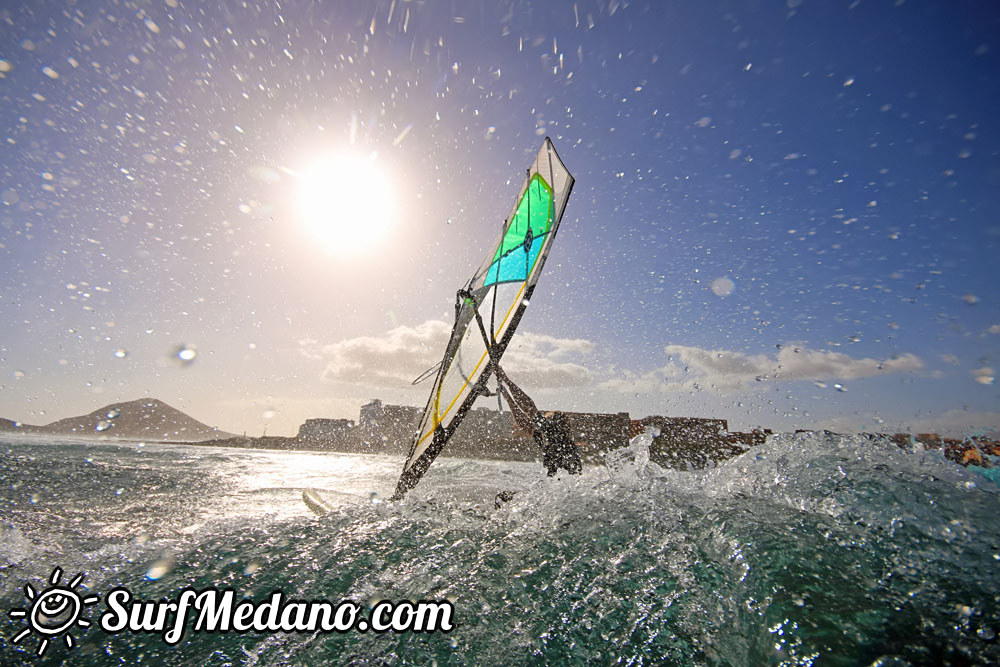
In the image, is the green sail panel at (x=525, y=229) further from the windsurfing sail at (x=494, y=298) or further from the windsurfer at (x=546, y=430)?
the windsurfer at (x=546, y=430)

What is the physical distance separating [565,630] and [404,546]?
4.49 feet

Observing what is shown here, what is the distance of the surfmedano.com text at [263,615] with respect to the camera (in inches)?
75.4

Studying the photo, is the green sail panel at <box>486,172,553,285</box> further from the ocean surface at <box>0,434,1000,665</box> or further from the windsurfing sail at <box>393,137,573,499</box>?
the ocean surface at <box>0,434,1000,665</box>

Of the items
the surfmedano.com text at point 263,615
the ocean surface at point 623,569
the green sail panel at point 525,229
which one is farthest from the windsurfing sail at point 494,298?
the surfmedano.com text at point 263,615

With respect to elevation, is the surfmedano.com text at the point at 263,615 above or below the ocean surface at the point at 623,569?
below

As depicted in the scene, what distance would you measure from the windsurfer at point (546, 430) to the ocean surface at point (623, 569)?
123 centimetres

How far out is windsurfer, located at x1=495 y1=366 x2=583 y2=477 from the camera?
4906 millimetres

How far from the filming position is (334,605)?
81.2 inches

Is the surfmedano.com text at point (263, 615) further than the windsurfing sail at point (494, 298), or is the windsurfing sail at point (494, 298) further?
the windsurfing sail at point (494, 298)

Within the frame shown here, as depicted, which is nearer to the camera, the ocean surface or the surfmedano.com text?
Answer: the ocean surface

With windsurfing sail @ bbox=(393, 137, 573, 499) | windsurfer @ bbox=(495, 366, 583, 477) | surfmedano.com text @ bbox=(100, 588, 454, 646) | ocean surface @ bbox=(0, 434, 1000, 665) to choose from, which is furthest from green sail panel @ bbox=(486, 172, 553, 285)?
surfmedano.com text @ bbox=(100, 588, 454, 646)

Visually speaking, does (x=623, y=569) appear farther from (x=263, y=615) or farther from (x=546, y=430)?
(x=546, y=430)

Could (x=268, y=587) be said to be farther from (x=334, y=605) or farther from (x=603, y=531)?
(x=603, y=531)

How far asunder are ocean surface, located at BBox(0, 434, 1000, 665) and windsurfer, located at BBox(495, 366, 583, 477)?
1228 mm
